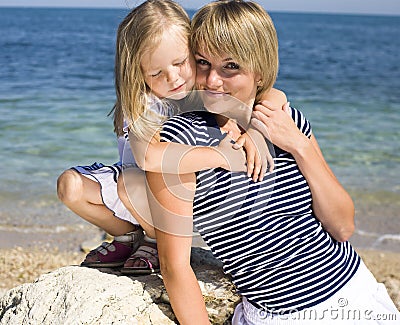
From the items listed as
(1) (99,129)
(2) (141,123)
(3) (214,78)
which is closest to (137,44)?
(2) (141,123)

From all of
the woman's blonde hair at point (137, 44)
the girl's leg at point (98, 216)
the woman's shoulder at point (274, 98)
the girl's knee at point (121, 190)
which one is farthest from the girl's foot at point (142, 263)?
the woman's shoulder at point (274, 98)

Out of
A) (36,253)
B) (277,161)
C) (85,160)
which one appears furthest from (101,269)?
(85,160)

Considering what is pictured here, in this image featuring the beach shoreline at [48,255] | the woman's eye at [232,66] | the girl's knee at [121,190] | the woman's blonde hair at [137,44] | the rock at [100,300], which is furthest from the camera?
the beach shoreline at [48,255]

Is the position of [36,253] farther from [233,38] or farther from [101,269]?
[233,38]

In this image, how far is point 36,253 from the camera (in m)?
5.14

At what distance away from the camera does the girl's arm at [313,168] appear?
2166mm

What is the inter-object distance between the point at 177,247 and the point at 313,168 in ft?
1.88

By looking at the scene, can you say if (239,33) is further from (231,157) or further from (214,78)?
(231,157)

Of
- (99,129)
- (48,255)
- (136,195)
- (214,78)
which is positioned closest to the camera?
(214,78)

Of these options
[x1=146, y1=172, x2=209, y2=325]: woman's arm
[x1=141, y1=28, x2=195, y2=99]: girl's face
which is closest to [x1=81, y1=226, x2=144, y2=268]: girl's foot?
[x1=146, y1=172, x2=209, y2=325]: woman's arm

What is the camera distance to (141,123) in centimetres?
232

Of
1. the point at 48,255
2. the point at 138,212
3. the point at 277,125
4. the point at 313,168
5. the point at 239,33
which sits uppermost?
the point at 239,33

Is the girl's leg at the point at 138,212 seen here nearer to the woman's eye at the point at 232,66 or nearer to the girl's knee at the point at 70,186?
the girl's knee at the point at 70,186

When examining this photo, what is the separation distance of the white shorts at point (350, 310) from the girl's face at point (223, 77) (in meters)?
0.81
